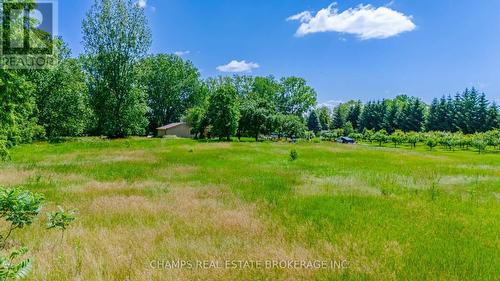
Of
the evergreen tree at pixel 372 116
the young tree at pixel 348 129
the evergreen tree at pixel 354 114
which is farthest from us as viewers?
the evergreen tree at pixel 354 114

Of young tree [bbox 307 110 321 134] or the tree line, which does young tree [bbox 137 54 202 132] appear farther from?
young tree [bbox 307 110 321 134]

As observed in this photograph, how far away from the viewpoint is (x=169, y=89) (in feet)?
310

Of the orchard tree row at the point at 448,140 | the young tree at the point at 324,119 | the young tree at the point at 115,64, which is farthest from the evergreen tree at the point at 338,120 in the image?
the young tree at the point at 115,64

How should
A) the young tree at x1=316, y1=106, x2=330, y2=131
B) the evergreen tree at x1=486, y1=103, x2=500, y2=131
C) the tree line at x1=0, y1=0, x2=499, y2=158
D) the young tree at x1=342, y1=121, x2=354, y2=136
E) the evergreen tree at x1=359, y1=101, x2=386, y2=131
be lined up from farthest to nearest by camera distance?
the young tree at x1=316, y1=106, x2=330, y2=131, the young tree at x1=342, y1=121, x2=354, y2=136, the evergreen tree at x1=359, y1=101, x2=386, y2=131, the evergreen tree at x1=486, y1=103, x2=500, y2=131, the tree line at x1=0, y1=0, x2=499, y2=158

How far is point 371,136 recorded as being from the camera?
91.7 metres

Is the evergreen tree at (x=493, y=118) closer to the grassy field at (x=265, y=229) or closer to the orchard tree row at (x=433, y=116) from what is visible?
the orchard tree row at (x=433, y=116)

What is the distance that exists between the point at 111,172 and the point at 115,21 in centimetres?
4626

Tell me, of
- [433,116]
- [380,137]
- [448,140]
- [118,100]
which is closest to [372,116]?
[433,116]

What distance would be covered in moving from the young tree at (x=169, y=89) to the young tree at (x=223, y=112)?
33.5 metres

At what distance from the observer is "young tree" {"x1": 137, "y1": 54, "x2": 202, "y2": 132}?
93.5 metres

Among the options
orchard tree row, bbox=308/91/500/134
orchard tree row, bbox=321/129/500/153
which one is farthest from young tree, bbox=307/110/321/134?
orchard tree row, bbox=321/129/500/153

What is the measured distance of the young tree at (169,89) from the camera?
9350 cm

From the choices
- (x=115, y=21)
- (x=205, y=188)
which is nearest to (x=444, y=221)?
(x=205, y=188)

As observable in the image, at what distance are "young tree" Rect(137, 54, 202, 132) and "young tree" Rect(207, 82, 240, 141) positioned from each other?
33.5 metres
